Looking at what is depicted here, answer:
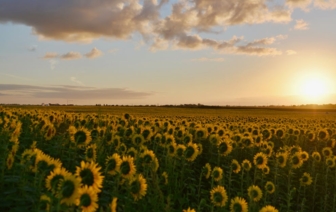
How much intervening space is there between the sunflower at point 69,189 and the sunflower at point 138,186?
6.77ft

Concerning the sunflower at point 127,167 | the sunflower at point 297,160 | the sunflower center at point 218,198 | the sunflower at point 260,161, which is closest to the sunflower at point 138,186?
the sunflower at point 127,167

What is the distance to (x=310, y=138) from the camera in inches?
714

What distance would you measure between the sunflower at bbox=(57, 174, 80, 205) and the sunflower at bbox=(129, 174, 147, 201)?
6.77 feet

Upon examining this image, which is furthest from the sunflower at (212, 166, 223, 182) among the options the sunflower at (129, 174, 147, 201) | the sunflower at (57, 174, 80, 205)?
the sunflower at (57, 174, 80, 205)

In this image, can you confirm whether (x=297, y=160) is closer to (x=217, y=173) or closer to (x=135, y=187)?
(x=217, y=173)

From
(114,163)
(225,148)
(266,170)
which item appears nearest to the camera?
(114,163)

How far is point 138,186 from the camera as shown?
5.84 meters

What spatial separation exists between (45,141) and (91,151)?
385 cm

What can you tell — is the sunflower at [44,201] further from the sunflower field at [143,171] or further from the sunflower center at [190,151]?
the sunflower center at [190,151]

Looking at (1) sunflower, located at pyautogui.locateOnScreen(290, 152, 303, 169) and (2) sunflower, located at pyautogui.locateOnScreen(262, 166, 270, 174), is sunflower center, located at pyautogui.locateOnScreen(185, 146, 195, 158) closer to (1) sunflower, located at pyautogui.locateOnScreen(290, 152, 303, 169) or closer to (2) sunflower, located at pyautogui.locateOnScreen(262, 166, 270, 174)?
(2) sunflower, located at pyautogui.locateOnScreen(262, 166, 270, 174)

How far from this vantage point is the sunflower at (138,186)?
5.84 meters

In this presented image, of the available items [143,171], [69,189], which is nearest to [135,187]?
[69,189]

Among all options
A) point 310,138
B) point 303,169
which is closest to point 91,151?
point 303,169

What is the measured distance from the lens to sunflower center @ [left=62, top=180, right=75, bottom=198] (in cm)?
375
